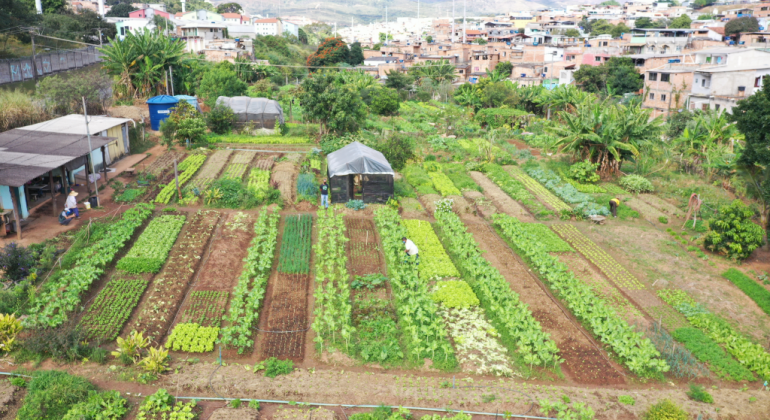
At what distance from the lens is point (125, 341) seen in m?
11.6

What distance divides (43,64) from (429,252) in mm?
30032

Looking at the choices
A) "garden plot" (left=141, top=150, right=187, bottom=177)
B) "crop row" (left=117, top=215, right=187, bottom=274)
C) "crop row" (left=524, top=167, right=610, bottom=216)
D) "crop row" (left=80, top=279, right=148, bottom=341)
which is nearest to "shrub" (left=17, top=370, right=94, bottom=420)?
"crop row" (left=80, top=279, right=148, bottom=341)

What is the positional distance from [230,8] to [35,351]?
123672mm

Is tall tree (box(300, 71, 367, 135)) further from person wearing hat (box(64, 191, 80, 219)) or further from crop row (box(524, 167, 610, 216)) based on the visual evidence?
person wearing hat (box(64, 191, 80, 219))

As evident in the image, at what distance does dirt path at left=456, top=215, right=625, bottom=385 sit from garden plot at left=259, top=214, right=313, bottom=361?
5.64m

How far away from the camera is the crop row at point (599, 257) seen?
15.9 m

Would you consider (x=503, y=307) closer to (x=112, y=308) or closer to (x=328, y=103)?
(x=112, y=308)

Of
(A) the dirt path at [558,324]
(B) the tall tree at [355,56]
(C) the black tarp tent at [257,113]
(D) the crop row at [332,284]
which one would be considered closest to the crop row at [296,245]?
(D) the crop row at [332,284]

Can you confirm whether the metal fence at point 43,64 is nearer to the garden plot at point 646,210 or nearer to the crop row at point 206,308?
the crop row at point 206,308

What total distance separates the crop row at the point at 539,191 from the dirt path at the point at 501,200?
1.26 meters

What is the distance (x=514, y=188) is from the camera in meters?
24.3

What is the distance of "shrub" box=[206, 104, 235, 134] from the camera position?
30.4 metres

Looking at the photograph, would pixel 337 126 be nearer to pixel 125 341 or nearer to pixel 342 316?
pixel 342 316

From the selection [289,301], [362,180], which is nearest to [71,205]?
[289,301]
